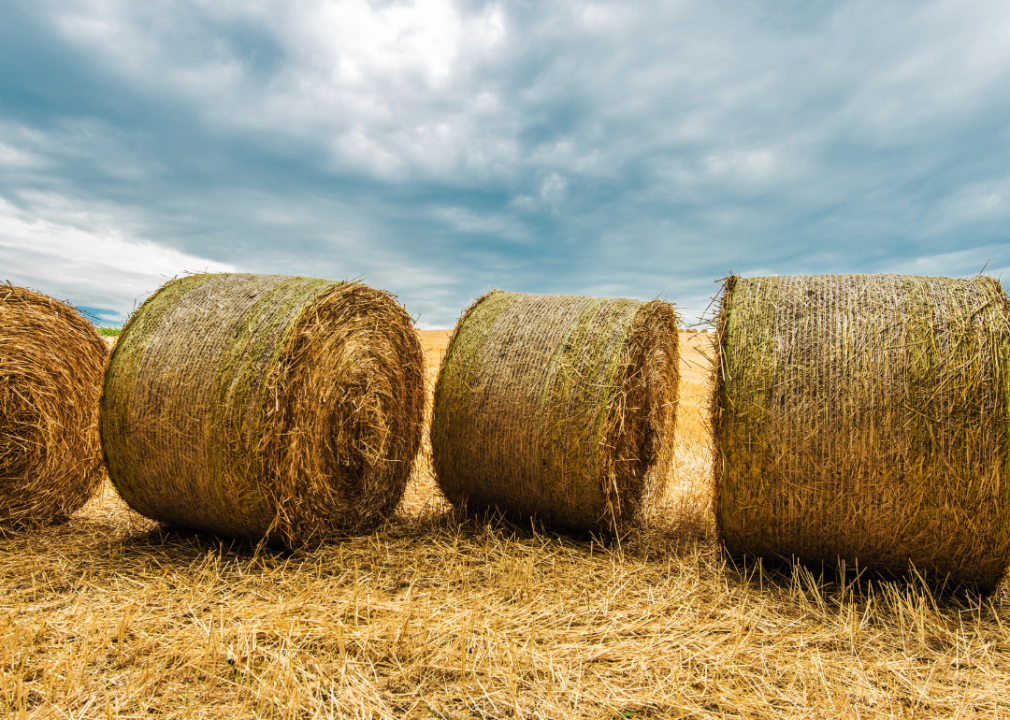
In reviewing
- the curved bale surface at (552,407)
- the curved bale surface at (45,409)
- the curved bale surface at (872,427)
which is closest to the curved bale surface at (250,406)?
the curved bale surface at (552,407)

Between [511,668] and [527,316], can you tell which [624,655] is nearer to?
[511,668]

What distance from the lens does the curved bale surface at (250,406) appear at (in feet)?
13.3

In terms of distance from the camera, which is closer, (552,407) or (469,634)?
(469,634)

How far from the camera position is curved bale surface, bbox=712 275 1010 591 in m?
3.58

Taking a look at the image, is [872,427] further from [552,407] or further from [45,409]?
[45,409]

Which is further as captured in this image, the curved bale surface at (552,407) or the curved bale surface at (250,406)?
the curved bale surface at (552,407)

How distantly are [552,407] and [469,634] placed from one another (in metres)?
1.86

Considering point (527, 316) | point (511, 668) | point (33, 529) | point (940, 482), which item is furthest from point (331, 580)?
point (940, 482)

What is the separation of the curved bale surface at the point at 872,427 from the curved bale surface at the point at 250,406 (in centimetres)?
275

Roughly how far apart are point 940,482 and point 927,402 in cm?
48

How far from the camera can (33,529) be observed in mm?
5074

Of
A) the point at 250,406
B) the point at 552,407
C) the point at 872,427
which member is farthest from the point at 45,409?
the point at 872,427

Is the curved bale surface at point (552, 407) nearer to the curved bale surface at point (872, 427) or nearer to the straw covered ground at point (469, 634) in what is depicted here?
the straw covered ground at point (469, 634)

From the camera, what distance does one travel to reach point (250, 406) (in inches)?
157
